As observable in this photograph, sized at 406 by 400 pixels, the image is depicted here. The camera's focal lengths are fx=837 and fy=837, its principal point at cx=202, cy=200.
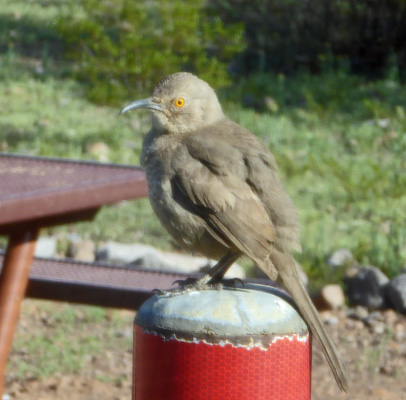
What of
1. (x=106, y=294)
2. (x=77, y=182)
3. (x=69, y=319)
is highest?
(x=77, y=182)

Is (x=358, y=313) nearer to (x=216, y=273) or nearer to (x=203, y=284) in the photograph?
(x=216, y=273)

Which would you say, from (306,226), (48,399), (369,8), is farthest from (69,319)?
(369,8)

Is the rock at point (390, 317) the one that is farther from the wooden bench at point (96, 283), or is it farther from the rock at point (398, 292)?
the wooden bench at point (96, 283)

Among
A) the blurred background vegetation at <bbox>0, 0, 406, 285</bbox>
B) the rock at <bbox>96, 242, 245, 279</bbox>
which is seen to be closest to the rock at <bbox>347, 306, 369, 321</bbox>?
the blurred background vegetation at <bbox>0, 0, 406, 285</bbox>

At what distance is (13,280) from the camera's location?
434 cm

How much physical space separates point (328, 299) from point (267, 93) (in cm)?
559

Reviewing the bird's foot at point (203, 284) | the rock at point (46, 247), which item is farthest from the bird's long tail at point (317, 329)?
the rock at point (46, 247)

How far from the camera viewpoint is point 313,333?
2867mm

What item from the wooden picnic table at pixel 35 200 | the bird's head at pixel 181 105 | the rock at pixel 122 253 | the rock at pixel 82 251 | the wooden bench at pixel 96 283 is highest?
the bird's head at pixel 181 105

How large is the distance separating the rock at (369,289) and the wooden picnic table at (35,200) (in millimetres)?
2206

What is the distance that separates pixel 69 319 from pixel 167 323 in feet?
11.8

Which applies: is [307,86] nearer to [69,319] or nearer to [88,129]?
[88,129]

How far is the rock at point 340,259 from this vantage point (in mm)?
6438

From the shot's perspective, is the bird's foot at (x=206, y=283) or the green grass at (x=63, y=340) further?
the green grass at (x=63, y=340)
